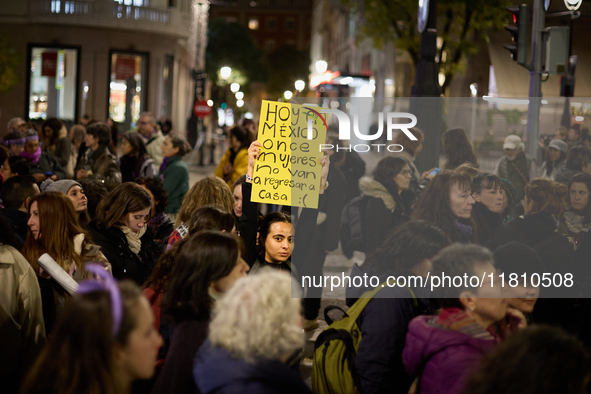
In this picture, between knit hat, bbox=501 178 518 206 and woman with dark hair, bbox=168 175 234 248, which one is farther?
woman with dark hair, bbox=168 175 234 248

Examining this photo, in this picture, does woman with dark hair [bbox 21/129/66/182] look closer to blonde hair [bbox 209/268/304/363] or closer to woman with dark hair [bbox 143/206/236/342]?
woman with dark hair [bbox 143/206/236/342]

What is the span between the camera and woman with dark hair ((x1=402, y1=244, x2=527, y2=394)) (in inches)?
112

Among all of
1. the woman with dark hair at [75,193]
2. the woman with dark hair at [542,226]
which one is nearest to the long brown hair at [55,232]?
the woman with dark hair at [75,193]

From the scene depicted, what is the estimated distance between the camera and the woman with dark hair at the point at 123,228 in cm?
503

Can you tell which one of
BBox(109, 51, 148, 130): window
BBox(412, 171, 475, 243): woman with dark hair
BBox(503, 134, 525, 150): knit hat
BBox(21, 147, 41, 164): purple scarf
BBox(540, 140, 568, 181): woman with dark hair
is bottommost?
BBox(412, 171, 475, 243): woman with dark hair

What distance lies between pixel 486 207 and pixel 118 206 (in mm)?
2658

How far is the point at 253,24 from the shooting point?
128m

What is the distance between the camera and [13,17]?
29.1 m

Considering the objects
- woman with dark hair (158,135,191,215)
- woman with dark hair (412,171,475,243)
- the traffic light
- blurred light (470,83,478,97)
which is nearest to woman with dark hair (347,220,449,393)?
woman with dark hair (412,171,475,243)

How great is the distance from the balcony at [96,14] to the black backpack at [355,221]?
2610cm

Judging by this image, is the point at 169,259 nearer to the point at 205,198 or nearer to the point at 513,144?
the point at 205,198

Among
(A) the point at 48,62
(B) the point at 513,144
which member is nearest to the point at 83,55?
(A) the point at 48,62

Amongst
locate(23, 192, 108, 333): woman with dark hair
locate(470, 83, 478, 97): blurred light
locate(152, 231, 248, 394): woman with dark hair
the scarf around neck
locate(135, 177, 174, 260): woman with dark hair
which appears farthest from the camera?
locate(470, 83, 478, 97): blurred light

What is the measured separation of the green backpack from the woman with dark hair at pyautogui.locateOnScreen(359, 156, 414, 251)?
140 centimetres
